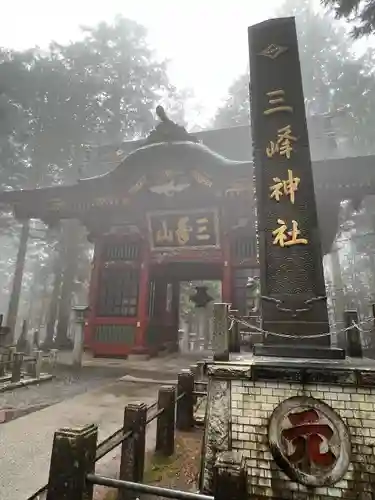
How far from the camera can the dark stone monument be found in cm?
468

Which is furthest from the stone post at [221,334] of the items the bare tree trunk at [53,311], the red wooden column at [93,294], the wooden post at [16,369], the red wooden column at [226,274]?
the bare tree trunk at [53,311]

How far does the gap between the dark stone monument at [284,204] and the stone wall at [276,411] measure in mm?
981

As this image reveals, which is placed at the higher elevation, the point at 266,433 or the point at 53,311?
the point at 53,311

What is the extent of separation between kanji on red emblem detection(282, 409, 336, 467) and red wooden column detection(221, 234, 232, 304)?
894 centimetres

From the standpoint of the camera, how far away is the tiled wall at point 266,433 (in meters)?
2.97

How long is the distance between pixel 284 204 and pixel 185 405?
12.4 feet

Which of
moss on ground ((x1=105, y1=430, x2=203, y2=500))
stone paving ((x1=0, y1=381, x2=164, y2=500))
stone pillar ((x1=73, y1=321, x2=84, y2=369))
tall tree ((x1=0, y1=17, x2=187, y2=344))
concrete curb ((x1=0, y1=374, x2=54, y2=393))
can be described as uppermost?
tall tree ((x1=0, y1=17, x2=187, y2=344))

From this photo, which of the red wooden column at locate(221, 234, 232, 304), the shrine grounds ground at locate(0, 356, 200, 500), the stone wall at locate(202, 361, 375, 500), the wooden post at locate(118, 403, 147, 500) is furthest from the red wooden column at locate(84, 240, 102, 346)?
the stone wall at locate(202, 361, 375, 500)

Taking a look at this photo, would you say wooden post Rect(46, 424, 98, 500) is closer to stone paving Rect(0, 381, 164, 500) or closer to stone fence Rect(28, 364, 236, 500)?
stone fence Rect(28, 364, 236, 500)

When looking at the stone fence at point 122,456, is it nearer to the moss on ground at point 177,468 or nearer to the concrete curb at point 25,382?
the moss on ground at point 177,468

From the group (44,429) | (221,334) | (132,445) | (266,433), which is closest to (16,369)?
(44,429)

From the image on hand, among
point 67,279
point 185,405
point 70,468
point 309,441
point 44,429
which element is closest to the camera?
point 70,468

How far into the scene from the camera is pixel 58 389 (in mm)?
7422

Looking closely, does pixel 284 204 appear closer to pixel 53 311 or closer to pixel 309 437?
pixel 309 437
